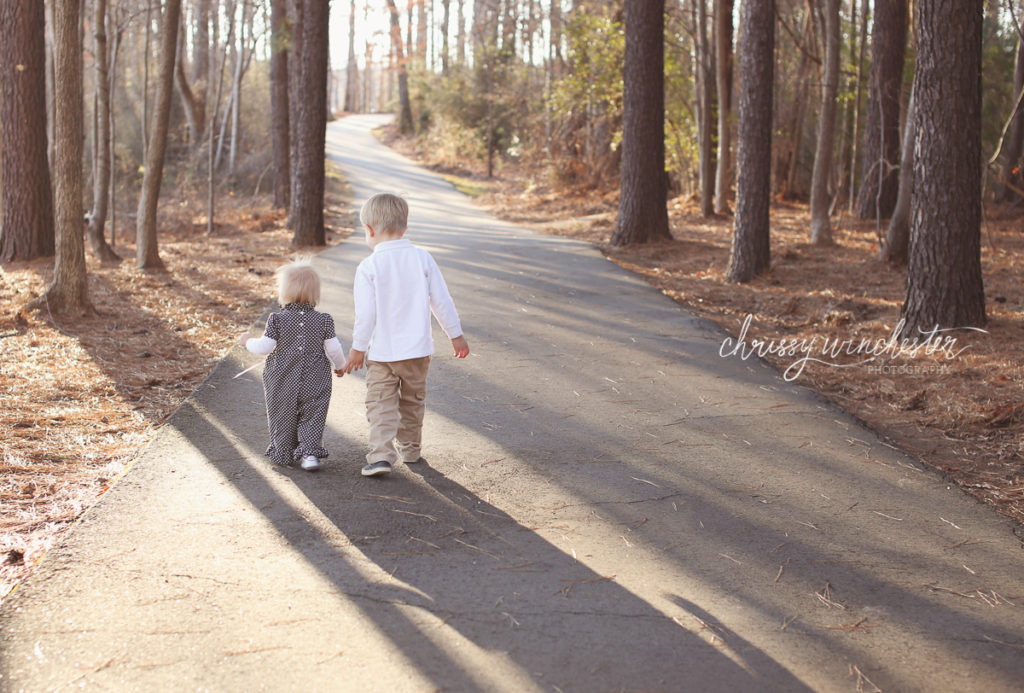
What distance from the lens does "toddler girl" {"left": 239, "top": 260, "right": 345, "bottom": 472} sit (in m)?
4.98

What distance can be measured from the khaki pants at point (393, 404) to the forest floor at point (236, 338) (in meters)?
1.44

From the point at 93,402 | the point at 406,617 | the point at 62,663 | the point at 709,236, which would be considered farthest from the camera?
the point at 709,236

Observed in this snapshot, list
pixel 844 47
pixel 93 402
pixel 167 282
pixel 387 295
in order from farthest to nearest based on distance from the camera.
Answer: pixel 844 47 → pixel 167 282 → pixel 93 402 → pixel 387 295

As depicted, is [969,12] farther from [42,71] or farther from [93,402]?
[42,71]

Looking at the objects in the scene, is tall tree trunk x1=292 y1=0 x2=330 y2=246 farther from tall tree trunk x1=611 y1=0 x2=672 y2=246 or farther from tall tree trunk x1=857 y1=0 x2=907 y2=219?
tall tree trunk x1=857 y1=0 x2=907 y2=219

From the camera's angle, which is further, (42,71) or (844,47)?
(844,47)

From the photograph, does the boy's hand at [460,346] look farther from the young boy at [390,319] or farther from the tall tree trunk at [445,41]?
the tall tree trunk at [445,41]

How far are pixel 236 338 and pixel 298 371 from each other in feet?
12.8

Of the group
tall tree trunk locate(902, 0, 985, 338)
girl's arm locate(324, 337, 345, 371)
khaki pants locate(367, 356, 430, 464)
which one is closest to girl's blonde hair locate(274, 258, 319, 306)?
girl's arm locate(324, 337, 345, 371)

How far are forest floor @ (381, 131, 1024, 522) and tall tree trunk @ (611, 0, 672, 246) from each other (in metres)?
0.47

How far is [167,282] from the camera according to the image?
11727 mm

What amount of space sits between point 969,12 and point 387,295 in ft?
21.1

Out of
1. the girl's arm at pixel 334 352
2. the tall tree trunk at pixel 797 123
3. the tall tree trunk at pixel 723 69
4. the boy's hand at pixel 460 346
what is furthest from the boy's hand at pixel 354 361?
the tall tree trunk at pixel 797 123

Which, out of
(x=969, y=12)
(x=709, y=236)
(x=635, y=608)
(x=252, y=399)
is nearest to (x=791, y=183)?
(x=709, y=236)
